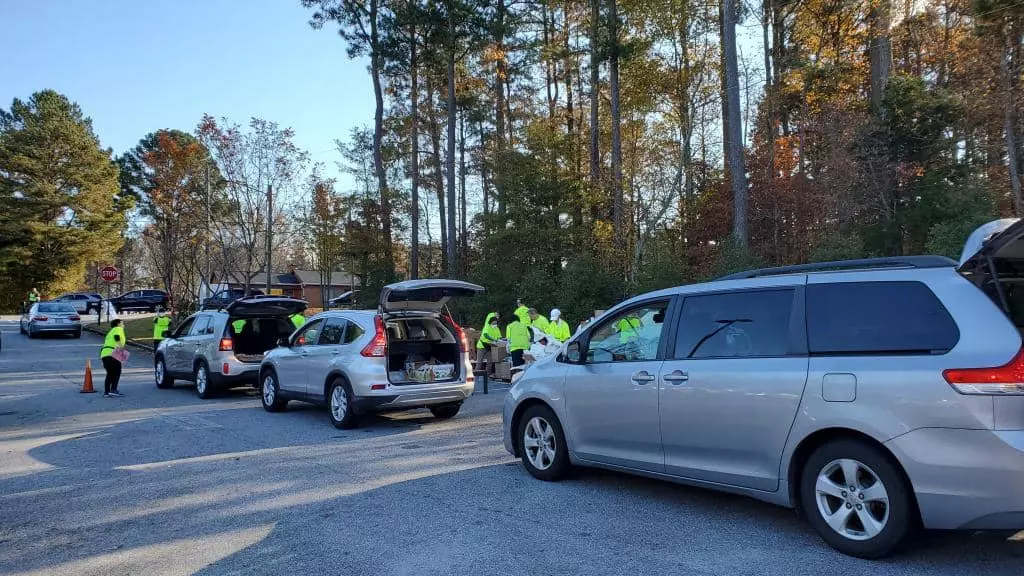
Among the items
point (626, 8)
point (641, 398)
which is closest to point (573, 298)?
point (626, 8)

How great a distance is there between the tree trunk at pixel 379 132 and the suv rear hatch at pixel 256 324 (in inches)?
746

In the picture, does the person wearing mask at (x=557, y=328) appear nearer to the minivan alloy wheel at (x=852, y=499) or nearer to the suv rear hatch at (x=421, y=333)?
the suv rear hatch at (x=421, y=333)

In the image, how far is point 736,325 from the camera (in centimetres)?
535

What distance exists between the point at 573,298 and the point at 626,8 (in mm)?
11300

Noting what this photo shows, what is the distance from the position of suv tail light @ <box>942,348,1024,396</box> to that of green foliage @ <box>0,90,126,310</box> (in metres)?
58.3

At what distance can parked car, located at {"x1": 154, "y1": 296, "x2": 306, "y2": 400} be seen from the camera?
43.3 ft

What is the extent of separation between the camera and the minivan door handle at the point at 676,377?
17.8ft

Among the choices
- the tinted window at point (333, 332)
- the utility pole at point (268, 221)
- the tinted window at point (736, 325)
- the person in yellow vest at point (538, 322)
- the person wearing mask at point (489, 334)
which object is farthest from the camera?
the utility pole at point (268, 221)

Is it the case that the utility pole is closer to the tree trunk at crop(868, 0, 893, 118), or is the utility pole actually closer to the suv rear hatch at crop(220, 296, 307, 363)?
the suv rear hatch at crop(220, 296, 307, 363)

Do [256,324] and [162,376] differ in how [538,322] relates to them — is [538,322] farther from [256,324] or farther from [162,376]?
[162,376]

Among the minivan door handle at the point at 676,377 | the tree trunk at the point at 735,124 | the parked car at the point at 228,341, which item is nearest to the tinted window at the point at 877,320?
the minivan door handle at the point at 676,377

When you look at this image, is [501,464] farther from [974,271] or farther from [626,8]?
[626,8]

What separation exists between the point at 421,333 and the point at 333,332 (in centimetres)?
130

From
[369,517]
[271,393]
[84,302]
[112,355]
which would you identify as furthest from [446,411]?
[84,302]
